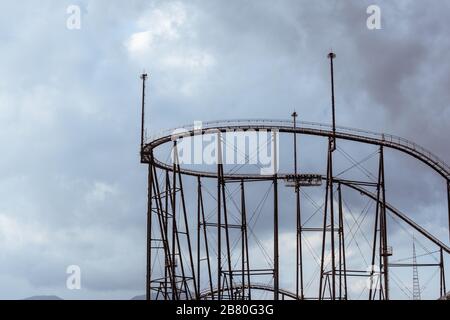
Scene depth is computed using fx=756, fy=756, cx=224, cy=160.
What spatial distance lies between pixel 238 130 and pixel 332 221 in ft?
26.8

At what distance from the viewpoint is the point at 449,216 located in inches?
1940
